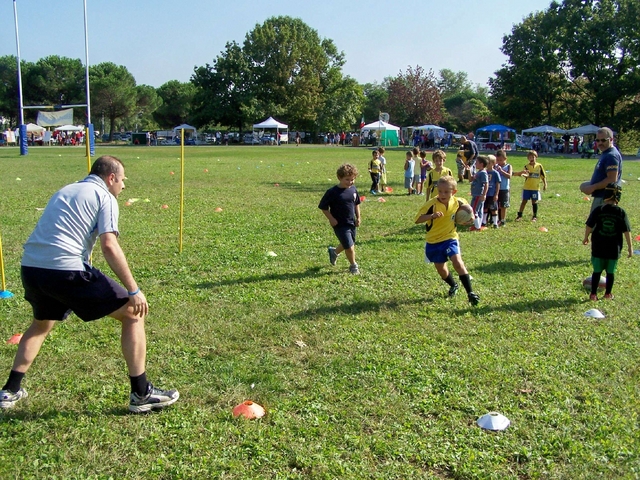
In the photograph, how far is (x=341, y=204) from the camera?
23.6ft

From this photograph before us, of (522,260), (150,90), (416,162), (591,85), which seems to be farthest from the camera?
(150,90)

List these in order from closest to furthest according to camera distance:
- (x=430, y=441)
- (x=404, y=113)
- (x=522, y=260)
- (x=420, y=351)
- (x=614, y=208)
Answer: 1. (x=430, y=441)
2. (x=420, y=351)
3. (x=614, y=208)
4. (x=522, y=260)
5. (x=404, y=113)

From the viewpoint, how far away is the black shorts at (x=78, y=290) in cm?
351

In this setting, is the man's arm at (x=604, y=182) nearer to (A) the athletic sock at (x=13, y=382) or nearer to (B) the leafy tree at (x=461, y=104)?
(A) the athletic sock at (x=13, y=382)

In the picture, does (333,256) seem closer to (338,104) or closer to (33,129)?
(338,104)

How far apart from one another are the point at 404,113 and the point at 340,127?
8231 mm

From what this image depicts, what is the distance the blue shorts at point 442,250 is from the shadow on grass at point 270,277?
159 cm

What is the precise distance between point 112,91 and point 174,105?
1328 cm

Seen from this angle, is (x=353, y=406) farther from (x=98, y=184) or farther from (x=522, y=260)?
(x=522, y=260)

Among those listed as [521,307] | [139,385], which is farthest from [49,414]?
[521,307]

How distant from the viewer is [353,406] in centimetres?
391

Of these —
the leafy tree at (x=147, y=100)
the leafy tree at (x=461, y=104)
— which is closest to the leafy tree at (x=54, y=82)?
the leafy tree at (x=147, y=100)

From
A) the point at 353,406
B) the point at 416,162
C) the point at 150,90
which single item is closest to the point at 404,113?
the point at 150,90

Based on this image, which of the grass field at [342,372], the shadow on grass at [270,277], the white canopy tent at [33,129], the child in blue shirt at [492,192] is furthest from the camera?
the white canopy tent at [33,129]
